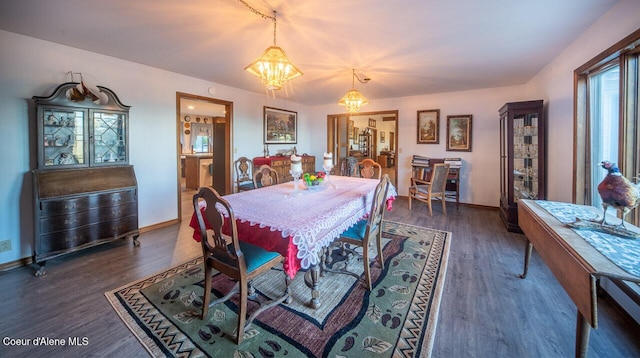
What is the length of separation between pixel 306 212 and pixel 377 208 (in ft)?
2.41

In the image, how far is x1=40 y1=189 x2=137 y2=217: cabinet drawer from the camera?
2533 mm

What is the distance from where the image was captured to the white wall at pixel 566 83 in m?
1.99

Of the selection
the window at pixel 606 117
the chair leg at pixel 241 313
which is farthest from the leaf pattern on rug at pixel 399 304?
the window at pixel 606 117

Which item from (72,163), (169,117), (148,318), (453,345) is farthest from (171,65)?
(453,345)

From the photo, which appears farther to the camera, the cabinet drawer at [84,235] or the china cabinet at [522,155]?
the china cabinet at [522,155]

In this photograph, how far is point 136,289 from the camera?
2215 mm

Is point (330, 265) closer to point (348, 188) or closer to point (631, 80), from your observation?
point (348, 188)

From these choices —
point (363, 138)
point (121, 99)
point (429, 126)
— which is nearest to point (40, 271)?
point (121, 99)

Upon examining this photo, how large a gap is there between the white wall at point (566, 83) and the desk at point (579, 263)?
55.2 inches

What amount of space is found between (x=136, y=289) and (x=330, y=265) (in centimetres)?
177

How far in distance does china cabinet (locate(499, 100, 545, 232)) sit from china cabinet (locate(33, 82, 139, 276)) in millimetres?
5274

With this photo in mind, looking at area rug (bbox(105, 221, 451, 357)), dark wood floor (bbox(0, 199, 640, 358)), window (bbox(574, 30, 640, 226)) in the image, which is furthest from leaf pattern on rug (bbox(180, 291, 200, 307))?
window (bbox(574, 30, 640, 226))

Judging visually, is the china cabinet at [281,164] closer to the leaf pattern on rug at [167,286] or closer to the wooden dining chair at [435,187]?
the wooden dining chair at [435,187]

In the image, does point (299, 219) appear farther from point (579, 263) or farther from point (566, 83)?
point (566, 83)
